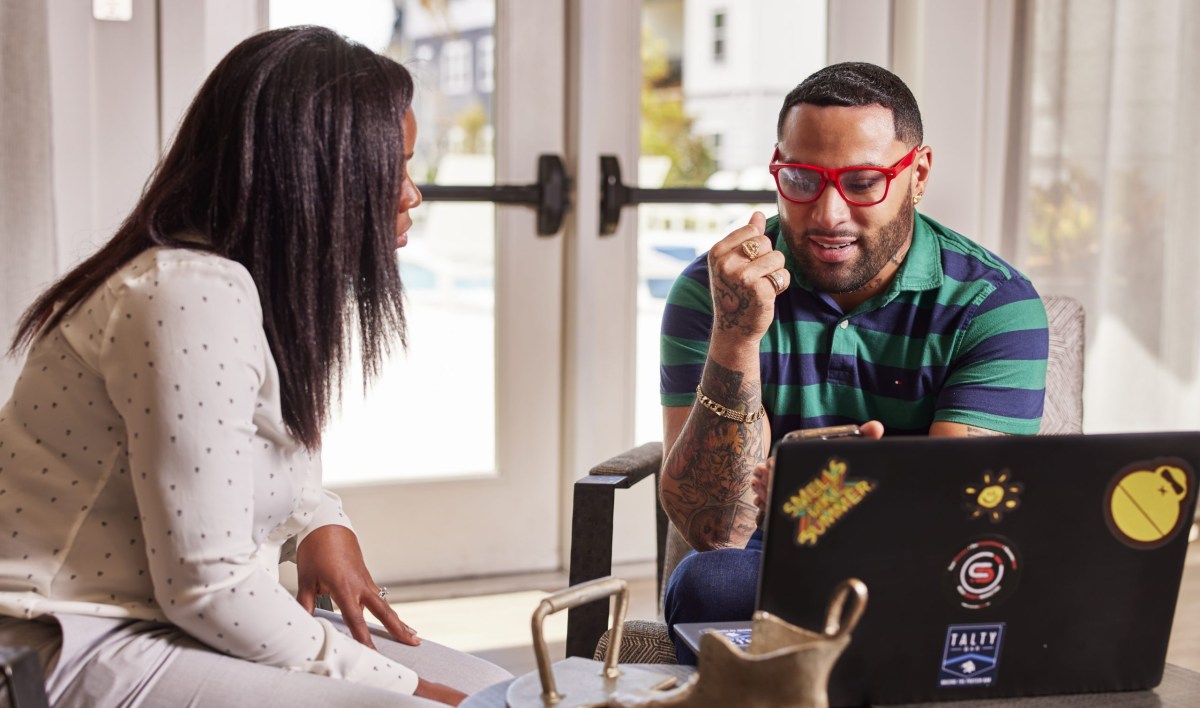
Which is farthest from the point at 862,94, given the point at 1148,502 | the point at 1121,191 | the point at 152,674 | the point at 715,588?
the point at 1121,191

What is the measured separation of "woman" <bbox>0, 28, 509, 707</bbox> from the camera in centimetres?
106

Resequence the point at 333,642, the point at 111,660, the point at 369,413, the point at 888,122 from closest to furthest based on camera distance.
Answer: the point at 111,660 < the point at 333,642 < the point at 888,122 < the point at 369,413

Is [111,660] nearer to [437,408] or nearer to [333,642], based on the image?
[333,642]

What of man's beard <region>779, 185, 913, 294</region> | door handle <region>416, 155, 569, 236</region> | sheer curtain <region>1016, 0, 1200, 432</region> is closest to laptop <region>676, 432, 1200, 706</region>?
man's beard <region>779, 185, 913, 294</region>

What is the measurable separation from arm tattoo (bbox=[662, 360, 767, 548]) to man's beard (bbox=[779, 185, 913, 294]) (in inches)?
7.5

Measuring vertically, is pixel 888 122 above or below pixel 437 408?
above

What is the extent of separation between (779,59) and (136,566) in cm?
226

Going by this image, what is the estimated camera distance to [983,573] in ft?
3.11

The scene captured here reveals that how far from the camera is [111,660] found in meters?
1.08

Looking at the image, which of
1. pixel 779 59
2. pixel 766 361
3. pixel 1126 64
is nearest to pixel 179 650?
pixel 766 361

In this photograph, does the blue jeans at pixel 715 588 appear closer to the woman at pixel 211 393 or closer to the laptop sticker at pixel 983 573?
the woman at pixel 211 393

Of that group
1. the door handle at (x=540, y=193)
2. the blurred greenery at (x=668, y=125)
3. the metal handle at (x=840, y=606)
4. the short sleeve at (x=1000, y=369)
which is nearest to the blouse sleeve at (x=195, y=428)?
the metal handle at (x=840, y=606)

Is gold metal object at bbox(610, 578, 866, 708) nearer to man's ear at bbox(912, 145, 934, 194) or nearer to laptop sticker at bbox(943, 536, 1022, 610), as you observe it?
laptop sticker at bbox(943, 536, 1022, 610)

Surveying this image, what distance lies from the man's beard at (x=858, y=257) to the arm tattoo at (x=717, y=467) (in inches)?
7.5
